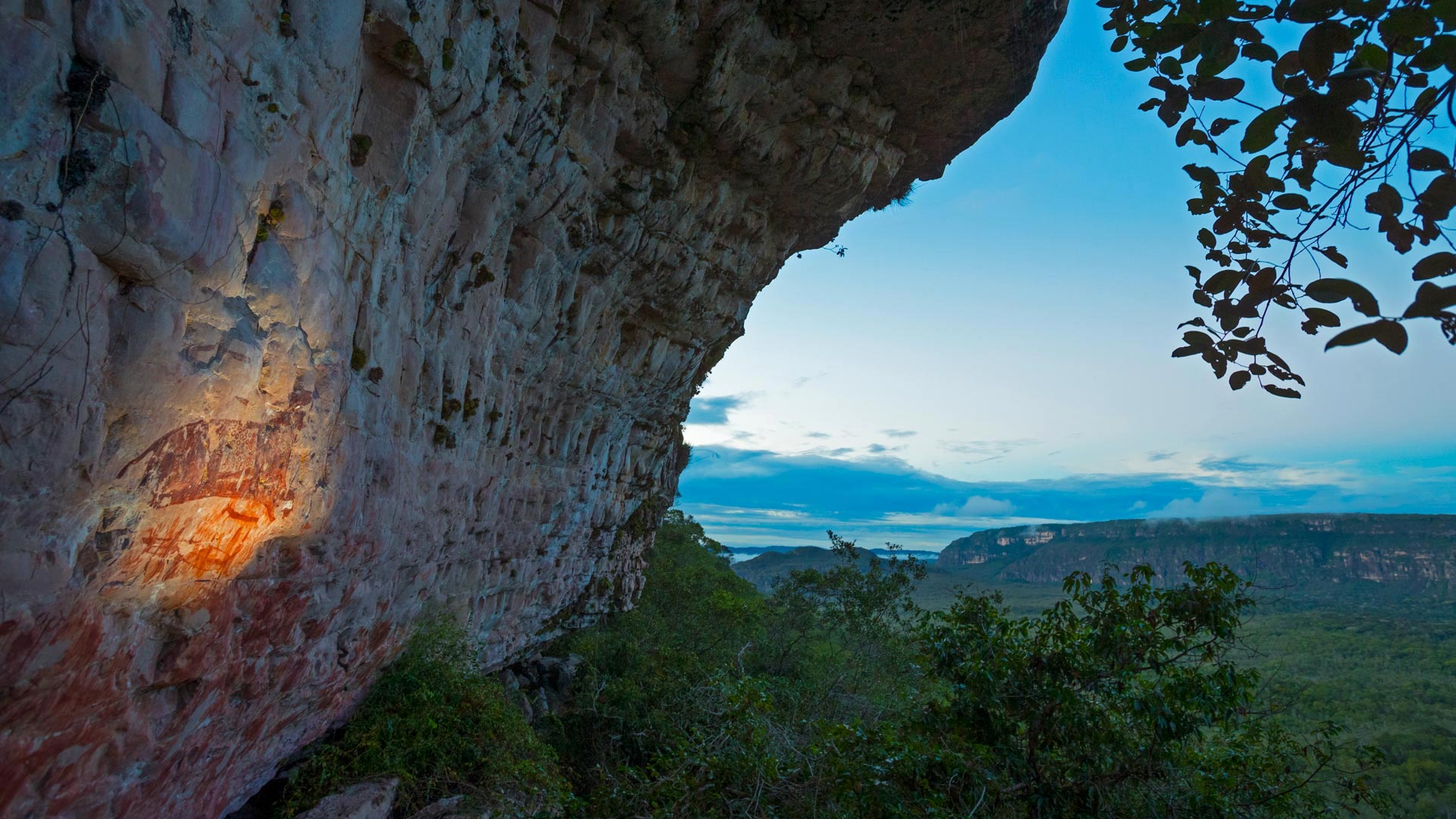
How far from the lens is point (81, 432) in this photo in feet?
11.0

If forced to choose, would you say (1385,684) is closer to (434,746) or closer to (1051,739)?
(1051,739)

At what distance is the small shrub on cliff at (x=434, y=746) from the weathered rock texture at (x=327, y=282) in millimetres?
479

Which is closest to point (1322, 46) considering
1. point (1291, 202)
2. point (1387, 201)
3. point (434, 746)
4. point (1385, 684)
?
point (1387, 201)

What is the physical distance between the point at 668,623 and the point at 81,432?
2030cm

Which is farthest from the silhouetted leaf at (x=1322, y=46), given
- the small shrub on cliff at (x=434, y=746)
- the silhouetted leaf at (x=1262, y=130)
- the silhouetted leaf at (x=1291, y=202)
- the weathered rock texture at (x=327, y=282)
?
the small shrub on cliff at (x=434, y=746)

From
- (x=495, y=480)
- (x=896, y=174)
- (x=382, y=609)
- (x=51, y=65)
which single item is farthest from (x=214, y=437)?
(x=896, y=174)

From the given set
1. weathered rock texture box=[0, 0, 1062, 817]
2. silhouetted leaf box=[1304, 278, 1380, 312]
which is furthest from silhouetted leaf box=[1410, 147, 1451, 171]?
weathered rock texture box=[0, 0, 1062, 817]

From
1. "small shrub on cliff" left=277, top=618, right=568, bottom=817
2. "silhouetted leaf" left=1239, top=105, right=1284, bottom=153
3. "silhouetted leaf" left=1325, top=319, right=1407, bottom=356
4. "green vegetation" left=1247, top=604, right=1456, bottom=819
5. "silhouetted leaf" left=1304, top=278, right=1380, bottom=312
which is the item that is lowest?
"green vegetation" left=1247, top=604, right=1456, bottom=819

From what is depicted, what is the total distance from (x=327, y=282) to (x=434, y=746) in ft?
19.5

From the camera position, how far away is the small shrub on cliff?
7.44 meters

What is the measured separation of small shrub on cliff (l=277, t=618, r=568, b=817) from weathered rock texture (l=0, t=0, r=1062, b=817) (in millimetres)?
479

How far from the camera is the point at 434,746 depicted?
8.28 metres

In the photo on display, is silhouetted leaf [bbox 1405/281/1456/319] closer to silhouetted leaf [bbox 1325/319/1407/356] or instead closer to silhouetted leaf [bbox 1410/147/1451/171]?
silhouetted leaf [bbox 1325/319/1407/356]

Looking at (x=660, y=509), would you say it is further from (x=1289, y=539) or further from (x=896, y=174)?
(x=1289, y=539)
